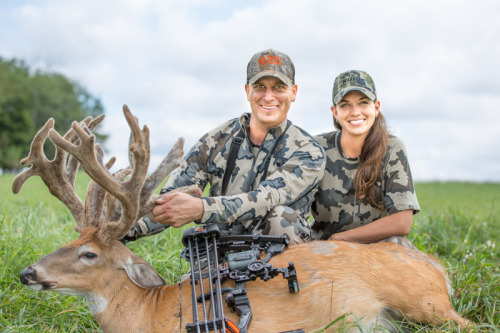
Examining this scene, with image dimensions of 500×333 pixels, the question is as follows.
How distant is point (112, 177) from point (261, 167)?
5.25 feet

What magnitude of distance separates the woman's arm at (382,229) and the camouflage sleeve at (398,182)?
7 centimetres

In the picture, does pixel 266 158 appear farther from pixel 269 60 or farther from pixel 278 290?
pixel 278 290

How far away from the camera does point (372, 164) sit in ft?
15.1

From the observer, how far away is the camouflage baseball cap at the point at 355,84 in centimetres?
465

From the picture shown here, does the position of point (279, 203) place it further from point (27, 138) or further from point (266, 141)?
point (27, 138)

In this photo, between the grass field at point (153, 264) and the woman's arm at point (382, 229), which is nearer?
the grass field at point (153, 264)

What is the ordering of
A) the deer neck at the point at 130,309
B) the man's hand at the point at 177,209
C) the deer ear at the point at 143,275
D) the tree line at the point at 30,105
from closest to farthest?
1. the deer neck at the point at 130,309
2. the deer ear at the point at 143,275
3. the man's hand at the point at 177,209
4. the tree line at the point at 30,105

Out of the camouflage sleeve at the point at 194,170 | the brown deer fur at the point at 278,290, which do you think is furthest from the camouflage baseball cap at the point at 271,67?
the brown deer fur at the point at 278,290

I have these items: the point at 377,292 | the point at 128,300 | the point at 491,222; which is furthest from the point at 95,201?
the point at 491,222

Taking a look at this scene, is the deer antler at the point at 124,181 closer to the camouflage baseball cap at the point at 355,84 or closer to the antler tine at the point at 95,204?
the antler tine at the point at 95,204

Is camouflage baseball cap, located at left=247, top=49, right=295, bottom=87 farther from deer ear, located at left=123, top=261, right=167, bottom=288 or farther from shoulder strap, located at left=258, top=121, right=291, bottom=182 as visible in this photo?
deer ear, located at left=123, top=261, right=167, bottom=288

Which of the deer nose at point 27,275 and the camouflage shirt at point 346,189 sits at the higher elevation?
the camouflage shirt at point 346,189

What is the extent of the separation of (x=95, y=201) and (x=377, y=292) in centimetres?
214

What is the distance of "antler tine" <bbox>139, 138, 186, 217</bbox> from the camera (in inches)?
137
